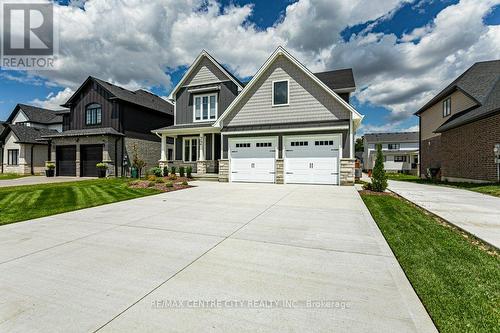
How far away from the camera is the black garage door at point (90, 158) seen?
19.3m

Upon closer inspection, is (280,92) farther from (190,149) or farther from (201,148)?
(190,149)

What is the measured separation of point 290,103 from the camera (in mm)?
13875

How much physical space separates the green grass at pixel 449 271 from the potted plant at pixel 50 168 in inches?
985

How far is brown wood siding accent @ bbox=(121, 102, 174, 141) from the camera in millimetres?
19875

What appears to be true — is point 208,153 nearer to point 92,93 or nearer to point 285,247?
point 92,93

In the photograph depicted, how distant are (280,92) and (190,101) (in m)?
7.67

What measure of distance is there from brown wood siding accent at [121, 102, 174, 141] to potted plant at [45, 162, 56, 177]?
7191 millimetres

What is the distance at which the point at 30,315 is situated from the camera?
2256 millimetres

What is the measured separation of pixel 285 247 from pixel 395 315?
1914 mm

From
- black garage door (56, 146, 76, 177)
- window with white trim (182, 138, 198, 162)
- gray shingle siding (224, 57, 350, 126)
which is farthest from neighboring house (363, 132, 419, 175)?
black garage door (56, 146, 76, 177)

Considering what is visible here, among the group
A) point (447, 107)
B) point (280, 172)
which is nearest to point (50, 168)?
point (280, 172)

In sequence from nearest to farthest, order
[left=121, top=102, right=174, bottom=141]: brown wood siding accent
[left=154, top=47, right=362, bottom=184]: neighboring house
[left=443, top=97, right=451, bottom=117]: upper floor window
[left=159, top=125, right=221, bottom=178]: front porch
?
[left=154, top=47, right=362, bottom=184]: neighboring house, [left=159, top=125, right=221, bottom=178]: front porch, [left=443, top=97, right=451, bottom=117]: upper floor window, [left=121, top=102, right=174, bottom=141]: brown wood siding accent

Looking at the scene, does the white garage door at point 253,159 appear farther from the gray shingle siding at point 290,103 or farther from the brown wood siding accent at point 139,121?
the brown wood siding accent at point 139,121

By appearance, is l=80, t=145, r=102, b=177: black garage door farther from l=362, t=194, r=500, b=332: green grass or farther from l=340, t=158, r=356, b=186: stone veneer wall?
l=362, t=194, r=500, b=332: green grass
